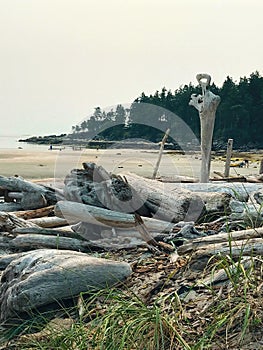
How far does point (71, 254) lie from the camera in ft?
19.0

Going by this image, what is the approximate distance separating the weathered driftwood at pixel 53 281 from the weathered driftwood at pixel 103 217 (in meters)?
1.97

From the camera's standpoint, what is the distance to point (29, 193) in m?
10.0

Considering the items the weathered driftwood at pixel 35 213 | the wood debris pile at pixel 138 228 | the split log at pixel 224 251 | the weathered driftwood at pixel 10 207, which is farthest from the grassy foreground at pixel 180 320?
the weathered driftwood at pixel 10 207

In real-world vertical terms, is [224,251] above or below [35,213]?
above

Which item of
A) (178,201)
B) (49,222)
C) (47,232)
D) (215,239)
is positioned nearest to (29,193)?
(49,222)

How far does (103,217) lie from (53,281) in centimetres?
246

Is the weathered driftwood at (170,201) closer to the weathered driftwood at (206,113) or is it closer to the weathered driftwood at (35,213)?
the weathered driftwood at (35,213)

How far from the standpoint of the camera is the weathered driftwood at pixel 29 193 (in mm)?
10000

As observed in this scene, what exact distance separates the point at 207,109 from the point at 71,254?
7415 mm

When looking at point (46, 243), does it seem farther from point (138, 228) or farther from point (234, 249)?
point (234, 249)

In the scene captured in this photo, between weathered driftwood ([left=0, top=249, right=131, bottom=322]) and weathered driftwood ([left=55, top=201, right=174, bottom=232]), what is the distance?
1974mm

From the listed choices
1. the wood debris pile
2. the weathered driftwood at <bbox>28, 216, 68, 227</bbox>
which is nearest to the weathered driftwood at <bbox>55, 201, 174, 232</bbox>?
the wood debris pile

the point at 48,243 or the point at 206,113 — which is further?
the point at 206,113

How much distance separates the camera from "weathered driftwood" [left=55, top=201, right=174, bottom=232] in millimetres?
7492
